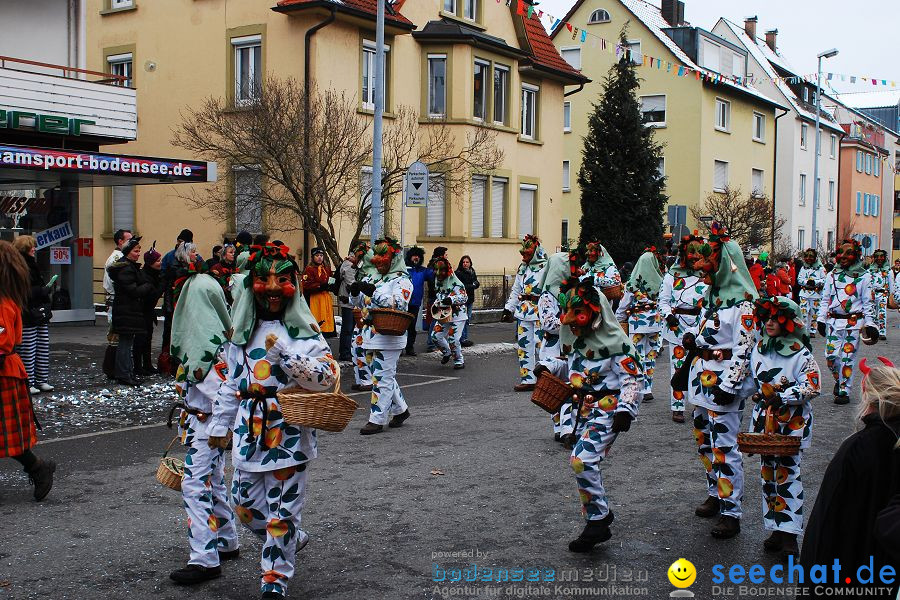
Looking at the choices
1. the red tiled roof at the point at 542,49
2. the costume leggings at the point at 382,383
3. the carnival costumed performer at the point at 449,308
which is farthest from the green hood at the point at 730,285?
the red tiled roof at the point at 542,49

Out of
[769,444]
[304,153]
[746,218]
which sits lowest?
[769,444]

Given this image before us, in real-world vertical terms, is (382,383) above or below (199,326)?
below

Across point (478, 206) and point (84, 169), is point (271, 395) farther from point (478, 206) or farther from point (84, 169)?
point (478, 206)

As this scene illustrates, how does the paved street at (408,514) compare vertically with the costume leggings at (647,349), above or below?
below

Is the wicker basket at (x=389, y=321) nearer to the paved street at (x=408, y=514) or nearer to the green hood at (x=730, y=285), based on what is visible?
the paved street at (x=408, y=514)

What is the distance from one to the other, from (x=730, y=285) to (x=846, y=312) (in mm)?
6988

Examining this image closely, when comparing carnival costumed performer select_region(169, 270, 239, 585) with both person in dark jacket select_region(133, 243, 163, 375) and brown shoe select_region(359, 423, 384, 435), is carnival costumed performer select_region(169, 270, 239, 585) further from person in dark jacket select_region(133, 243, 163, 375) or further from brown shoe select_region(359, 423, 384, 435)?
person in dark jacket select_region(133, 243, 163, 375)

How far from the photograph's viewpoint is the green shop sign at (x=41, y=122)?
16875mm

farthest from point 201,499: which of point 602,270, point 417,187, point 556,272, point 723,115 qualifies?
point 723,115

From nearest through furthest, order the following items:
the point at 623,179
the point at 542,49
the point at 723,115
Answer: the point at 542,49, the point at 623,179, the point at 723,115

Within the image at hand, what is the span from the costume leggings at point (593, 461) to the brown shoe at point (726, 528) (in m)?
0.86

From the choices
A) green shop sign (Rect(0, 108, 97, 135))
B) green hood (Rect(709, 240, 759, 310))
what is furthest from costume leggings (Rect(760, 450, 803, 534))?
green shop sign (Rect(0, 108, 97, 135))

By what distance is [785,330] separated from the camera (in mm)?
6129

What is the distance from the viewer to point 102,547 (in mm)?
5996
